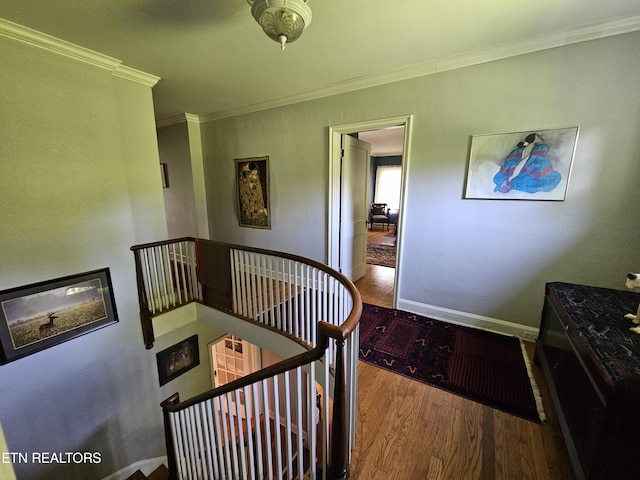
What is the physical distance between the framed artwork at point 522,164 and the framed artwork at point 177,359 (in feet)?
13.3

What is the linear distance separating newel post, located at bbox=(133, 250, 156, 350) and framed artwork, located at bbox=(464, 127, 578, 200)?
3.61m

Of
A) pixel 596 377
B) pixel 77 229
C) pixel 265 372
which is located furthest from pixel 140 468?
pixel 596 377

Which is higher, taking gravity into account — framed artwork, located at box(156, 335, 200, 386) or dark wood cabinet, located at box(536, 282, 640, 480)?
dark wood cabinet, located at box(536, 282, 640, 480)

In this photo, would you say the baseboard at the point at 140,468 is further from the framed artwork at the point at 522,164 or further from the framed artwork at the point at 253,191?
the framed artwork at the point at 522,164

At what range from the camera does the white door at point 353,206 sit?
348cm

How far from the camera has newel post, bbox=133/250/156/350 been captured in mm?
2826

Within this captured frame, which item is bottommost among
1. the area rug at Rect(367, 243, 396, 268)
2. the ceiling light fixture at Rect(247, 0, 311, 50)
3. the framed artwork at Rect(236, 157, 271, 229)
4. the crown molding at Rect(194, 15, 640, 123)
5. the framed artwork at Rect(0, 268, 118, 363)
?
the area rug at Rect(367, 243, 396, 268)

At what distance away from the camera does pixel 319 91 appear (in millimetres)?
3129

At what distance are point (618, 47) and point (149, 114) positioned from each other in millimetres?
4353

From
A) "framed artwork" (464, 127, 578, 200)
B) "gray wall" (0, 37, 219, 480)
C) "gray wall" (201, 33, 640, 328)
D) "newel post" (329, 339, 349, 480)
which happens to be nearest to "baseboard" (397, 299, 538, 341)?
"gray wall" (201, 33, 640, 328)

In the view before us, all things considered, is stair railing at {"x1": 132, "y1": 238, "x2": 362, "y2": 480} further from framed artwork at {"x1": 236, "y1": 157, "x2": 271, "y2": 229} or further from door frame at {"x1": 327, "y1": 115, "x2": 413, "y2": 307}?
framed artwork at {"x1": 236, "y1": 157, "x2": 271, "y2": 229}

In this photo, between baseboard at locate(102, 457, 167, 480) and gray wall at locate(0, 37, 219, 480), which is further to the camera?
baseboard at locate(102, 457, 167, 480)

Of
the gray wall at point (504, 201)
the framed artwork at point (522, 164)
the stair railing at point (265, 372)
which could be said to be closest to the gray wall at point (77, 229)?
the stair railing at point (265, 372)

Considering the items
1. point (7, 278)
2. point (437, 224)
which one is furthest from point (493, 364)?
point (7, 278)
